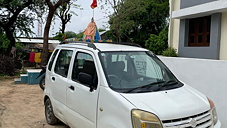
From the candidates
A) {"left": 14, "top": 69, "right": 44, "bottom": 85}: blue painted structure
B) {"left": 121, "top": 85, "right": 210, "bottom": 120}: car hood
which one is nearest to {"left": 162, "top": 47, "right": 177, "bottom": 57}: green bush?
{"left": 14, "top": 69, "right": 44, "bottom": 85}: blue painted structure

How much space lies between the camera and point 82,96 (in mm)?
3629

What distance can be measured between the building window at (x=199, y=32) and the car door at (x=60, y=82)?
323 inches

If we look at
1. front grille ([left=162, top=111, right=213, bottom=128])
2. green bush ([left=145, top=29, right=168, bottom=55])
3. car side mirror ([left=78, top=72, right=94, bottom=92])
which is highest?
green bush ([left=145, top=29, right=168, bottom=55])

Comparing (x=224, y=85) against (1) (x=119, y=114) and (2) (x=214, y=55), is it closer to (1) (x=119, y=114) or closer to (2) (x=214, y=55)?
(1) (x=119, y=114)

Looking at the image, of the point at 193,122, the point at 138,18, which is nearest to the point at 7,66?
the point at 193,122

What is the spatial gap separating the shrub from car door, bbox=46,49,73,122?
933 cm

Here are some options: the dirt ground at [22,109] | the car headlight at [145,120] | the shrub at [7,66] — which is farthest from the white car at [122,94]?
the shrub at [7,66]

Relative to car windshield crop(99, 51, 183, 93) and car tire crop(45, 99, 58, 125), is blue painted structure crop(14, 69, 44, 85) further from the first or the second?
car windshield crop(99, 51, 183, 93)

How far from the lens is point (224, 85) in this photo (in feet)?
15.3

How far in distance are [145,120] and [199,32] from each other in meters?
9.87

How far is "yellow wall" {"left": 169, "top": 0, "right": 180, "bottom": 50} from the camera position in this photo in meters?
12.6

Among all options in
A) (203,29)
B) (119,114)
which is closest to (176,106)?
(119,114)

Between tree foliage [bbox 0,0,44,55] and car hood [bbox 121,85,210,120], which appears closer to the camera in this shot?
car hood [bbox 121,85,210,120]

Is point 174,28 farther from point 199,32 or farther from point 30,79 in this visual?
point 30,79
